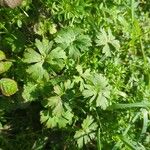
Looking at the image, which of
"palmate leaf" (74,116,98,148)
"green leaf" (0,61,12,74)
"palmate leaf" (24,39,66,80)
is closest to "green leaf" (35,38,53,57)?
"palmate leaf" (24,39,66,80)

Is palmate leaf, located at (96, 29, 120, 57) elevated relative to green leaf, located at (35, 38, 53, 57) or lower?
lower

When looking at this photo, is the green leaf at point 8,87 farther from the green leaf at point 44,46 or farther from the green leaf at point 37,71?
the green leaf at point 44,46

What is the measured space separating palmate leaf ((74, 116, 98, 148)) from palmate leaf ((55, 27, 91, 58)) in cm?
44

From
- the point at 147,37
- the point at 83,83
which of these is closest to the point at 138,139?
the point at 83,83

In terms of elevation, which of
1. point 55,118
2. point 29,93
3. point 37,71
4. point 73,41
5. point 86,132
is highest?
point 73,41

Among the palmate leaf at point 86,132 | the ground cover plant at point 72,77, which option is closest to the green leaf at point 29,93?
the ground cover plant at point 72,77

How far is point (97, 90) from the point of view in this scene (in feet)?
8.52

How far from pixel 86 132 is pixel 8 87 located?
577mm

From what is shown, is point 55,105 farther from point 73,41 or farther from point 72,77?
point 73,41

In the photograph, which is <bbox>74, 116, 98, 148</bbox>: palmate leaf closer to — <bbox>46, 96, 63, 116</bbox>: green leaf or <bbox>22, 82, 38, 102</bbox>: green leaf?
<bbox>46, 96, 63, 116</bbox>: green leaf

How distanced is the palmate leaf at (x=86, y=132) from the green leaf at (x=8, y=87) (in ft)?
1.59

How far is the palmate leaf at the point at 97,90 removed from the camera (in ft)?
8.45

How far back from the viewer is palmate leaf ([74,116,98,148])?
267 centimetres

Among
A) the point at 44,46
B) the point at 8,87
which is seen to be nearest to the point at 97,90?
the point at 44,46
